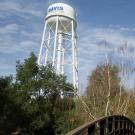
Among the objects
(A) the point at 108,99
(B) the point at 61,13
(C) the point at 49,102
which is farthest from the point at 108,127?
(B) the point at 61,13

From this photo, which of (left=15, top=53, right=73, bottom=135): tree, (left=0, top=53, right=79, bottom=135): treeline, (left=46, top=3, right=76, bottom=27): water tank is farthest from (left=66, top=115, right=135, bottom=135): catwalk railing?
(left=46, top=3, right=76, bottom=27): water tank

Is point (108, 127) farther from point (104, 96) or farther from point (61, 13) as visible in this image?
point (61, 13)

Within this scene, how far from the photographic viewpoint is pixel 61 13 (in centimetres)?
4391

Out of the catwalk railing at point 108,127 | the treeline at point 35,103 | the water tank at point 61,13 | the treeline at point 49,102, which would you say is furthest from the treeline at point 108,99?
the catwalk railing at point 108,127

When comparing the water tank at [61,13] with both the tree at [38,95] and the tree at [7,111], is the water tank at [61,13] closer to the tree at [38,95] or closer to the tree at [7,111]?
the tree at [38,95]

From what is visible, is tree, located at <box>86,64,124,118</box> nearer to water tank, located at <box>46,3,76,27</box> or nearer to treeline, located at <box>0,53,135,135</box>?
treeline, located at <box>0,53,135,135</box>

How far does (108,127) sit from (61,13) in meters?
34.7

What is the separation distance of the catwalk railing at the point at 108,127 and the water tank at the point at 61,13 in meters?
30.5

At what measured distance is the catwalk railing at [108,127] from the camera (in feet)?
22.0

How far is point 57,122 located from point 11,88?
5.02 metres

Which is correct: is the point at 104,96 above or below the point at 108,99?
above

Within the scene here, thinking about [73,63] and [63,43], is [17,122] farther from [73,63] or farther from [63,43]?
[63,43]

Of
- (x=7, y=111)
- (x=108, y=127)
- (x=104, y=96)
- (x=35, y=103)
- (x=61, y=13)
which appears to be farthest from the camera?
(x=61, y=13)

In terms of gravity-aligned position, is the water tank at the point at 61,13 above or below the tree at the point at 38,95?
above
